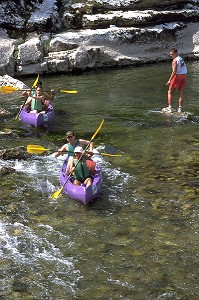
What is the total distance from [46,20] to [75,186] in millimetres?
15589

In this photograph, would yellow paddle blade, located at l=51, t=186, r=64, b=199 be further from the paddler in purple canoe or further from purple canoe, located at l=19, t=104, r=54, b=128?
purple canoe, located at l=19, t=104, r=54, b=128

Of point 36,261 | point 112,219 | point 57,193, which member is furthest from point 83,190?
point 36,261

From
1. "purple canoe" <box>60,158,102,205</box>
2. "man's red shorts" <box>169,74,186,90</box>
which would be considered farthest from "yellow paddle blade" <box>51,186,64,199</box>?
"man's red shorts" <box>169,74,186,90</box>

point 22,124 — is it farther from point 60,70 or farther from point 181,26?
point 181,26

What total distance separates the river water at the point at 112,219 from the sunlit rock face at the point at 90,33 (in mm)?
7350

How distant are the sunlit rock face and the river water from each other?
7.35m

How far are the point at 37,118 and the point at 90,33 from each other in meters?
9.69

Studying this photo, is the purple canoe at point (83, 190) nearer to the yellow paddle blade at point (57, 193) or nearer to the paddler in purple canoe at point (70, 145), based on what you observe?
the yellow paddle blade at point (57, 193)

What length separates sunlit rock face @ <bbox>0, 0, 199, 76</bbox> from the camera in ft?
67.7

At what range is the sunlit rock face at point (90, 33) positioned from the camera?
67.7 ft

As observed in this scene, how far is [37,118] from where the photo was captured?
42.6ft

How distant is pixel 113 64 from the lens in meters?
21.9

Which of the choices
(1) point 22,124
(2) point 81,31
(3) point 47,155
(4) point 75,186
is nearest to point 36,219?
(4) point 75,186

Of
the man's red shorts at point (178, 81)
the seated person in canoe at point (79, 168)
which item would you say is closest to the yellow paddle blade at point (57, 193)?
the seated person in canoe at point (79, 168)
